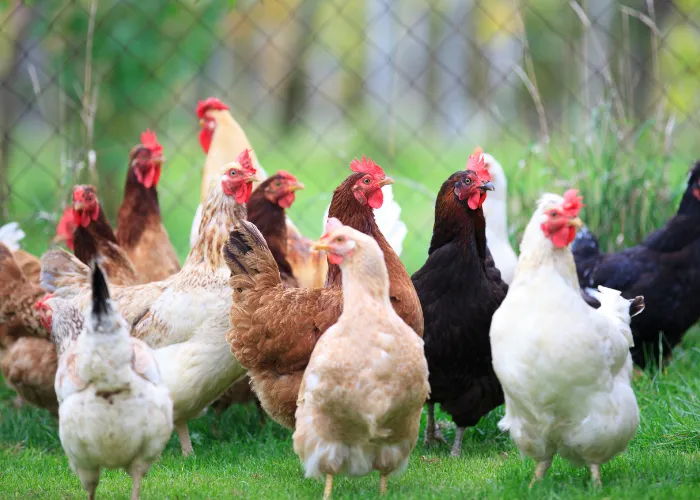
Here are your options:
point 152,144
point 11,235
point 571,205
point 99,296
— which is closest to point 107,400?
point 99,296

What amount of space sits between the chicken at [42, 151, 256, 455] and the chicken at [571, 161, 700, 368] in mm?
2781

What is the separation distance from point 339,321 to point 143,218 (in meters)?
3.02

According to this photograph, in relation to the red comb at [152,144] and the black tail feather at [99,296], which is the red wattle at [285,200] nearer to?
the red comb at [152,144]

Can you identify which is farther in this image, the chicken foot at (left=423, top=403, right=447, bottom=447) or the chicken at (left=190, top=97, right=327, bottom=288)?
the chicken at (left=190, top=97, right=327, bottom=288)

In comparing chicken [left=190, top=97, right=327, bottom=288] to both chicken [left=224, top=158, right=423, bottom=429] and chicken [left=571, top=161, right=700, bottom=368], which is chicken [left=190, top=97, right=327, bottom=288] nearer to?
chicken [left=224, top=158, right=423, bottom=429]

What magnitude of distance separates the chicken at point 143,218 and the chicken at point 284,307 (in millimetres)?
1759

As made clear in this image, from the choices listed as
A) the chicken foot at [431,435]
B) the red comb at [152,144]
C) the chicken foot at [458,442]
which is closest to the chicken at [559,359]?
the chicken foot at [458,442]

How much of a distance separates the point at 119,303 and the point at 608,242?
401cm

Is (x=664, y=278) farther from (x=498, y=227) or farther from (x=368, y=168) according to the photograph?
(x=368, y=168)

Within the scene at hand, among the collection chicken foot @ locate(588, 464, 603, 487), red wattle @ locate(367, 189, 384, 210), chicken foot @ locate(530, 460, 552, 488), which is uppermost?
red wattle @ locate(367, 189, 384, 210)

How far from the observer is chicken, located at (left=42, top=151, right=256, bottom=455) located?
16.2 ft

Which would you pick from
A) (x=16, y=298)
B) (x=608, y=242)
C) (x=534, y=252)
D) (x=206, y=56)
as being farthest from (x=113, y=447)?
(x=206, y=56)

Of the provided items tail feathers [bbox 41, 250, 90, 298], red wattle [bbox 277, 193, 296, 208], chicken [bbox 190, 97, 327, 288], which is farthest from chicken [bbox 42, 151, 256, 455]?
chicken [bbox 190, 97, 327, 288]

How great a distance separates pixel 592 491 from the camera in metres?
3.69
